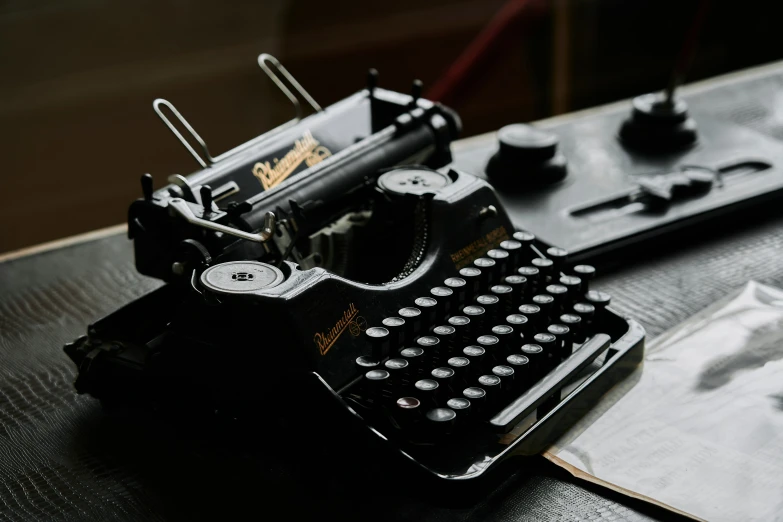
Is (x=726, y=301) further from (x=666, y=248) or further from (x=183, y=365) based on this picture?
(x=183, y=365)

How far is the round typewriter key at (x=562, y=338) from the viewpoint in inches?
64.1

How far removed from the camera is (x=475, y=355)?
1.50m

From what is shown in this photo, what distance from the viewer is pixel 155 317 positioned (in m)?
1.65

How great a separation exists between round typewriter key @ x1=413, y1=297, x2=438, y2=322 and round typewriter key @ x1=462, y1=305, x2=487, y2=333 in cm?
6

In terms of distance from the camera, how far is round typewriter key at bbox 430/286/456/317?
161cm

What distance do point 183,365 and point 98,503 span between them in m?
0.24

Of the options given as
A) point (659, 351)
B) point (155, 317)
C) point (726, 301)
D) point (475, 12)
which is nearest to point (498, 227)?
point (659, 351)

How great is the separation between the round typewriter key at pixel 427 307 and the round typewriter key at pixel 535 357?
16cm

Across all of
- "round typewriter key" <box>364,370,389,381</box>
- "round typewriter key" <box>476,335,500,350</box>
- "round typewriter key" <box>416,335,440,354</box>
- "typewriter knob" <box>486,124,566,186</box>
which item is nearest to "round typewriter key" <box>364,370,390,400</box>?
"round typewriter key" <box>364,370,389,381</box>

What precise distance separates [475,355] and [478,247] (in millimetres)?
331

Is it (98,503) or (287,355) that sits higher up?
(287,355)

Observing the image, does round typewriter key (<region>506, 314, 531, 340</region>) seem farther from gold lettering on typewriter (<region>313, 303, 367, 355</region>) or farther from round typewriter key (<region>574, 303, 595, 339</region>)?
gold lettering on typewriter (<region>313, 303, 367, 355</region>)

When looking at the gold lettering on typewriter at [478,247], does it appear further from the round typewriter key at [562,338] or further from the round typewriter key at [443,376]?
the round typewriter key at [443,376]

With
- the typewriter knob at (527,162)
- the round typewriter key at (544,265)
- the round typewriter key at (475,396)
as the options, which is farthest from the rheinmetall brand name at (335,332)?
the typewriter knob at (527,162)
